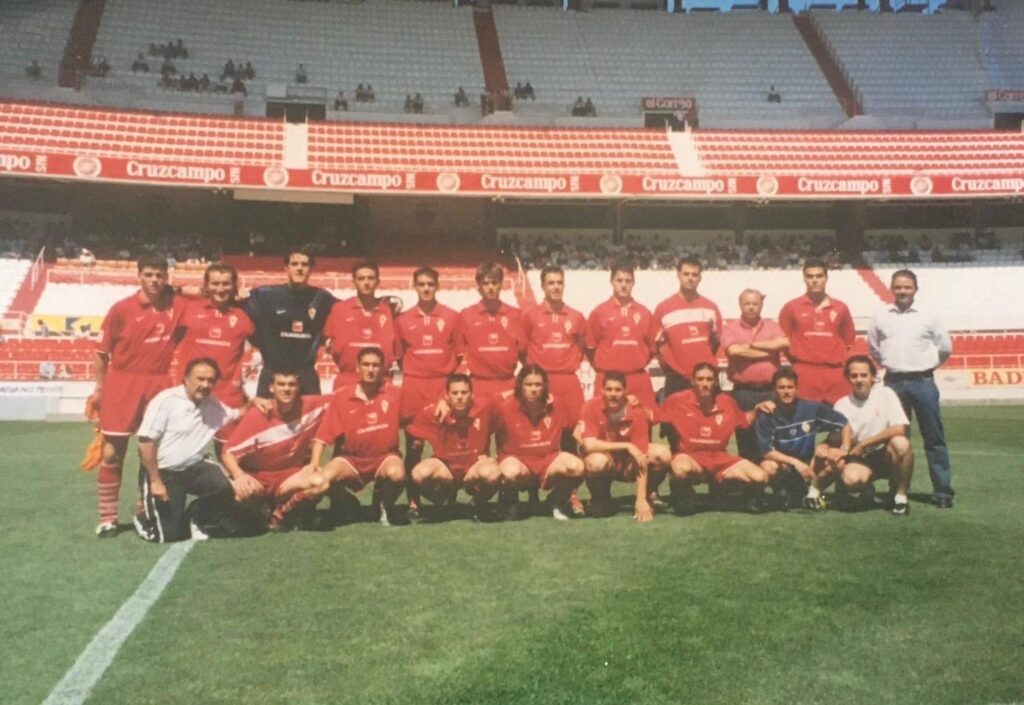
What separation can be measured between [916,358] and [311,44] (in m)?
29.3

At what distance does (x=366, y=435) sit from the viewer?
616cm

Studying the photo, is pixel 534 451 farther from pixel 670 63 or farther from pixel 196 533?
pixel 670 63

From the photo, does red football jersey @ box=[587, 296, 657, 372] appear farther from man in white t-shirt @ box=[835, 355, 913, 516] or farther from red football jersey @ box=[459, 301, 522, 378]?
man in white t-shirt @ box=[835, 355, 913, 516]

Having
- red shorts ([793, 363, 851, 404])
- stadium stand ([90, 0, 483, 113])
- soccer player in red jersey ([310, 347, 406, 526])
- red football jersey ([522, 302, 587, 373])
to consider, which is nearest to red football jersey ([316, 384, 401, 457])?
soccer player in red jersey ([310, 347, 406, 526])

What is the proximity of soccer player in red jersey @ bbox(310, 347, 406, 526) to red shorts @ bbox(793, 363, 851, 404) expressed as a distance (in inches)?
131

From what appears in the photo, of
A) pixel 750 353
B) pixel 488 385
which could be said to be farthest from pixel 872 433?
pixel 488 385

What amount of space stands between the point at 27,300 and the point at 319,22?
671 inches

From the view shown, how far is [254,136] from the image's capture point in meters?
25.6

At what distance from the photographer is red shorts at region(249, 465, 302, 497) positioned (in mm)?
6016

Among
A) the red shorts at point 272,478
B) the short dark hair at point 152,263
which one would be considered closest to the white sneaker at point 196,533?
the red shorts at point 272,478

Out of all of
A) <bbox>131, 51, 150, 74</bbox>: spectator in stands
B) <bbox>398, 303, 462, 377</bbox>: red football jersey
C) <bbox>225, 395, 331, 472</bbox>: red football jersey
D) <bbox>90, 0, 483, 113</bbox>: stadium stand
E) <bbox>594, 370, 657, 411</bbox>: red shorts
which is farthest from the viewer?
<bbox>90, 0, 483, 113</bbox>: stadium stand

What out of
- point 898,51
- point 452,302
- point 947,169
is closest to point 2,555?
point 452,302

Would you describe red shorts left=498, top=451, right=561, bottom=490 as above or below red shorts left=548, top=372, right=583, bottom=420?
below

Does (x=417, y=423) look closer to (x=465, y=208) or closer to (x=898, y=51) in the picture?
(x=465, y=208)
